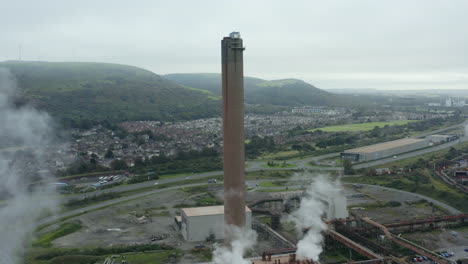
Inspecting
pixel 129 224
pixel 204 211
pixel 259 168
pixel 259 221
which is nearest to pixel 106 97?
pixel 259 168

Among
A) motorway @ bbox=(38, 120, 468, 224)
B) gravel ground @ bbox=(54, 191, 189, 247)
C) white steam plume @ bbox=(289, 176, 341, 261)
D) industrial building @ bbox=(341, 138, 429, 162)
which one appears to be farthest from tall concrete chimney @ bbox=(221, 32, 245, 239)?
industrial building @ bbox=(341, 138, 429, 162)

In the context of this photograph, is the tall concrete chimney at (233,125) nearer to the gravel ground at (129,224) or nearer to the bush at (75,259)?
the gravel ground at (129,224)

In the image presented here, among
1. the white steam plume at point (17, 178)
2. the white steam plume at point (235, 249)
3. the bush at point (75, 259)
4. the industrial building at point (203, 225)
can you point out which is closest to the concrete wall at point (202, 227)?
the industrial building at point (203, 225)

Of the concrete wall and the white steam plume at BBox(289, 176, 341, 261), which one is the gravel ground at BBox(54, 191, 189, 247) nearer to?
the concrete wall

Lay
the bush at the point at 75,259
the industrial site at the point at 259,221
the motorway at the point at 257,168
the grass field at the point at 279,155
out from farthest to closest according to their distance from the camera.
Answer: the grass field at the point at 279,155 → the motorway at the point at 257,168 → the bush at the point at 75,259 → the industrial site at the point at 259,221

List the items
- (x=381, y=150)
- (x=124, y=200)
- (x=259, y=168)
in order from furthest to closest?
(x=381, y=150) < (x=259, y=168) < (x=124, y=200)

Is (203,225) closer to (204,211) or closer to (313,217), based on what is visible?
Answer: (204,211)

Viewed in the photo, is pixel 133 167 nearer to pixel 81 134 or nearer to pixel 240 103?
pixel 81 134
